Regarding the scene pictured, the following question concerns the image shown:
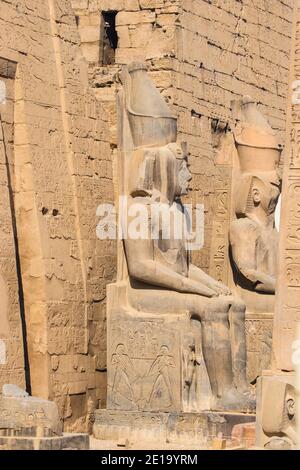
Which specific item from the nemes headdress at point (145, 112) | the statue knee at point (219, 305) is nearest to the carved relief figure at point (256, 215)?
the statue knee at point (219, 305)

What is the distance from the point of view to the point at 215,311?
16266 millimetres

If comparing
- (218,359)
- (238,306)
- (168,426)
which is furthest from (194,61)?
(168,426)

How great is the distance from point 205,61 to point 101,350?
3.45 metres

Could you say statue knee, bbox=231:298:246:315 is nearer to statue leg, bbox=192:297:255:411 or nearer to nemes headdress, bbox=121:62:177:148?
statue leg, bbox=192:297:255:411

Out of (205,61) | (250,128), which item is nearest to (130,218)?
(250,128)

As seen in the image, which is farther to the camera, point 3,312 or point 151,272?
point 151,272

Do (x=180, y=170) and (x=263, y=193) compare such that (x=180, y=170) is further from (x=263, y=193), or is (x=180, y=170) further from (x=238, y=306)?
(x=263, y=193)

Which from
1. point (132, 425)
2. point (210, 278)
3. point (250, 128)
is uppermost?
point (250, 128)

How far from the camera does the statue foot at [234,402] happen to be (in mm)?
16109

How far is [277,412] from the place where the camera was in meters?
14.0

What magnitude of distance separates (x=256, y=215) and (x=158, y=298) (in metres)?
1.86

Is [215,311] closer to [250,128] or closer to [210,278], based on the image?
[210,278]

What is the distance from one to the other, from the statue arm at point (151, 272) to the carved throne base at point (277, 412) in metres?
2.22

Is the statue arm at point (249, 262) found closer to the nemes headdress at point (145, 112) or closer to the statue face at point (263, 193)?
the statue face at point (263, 193)
